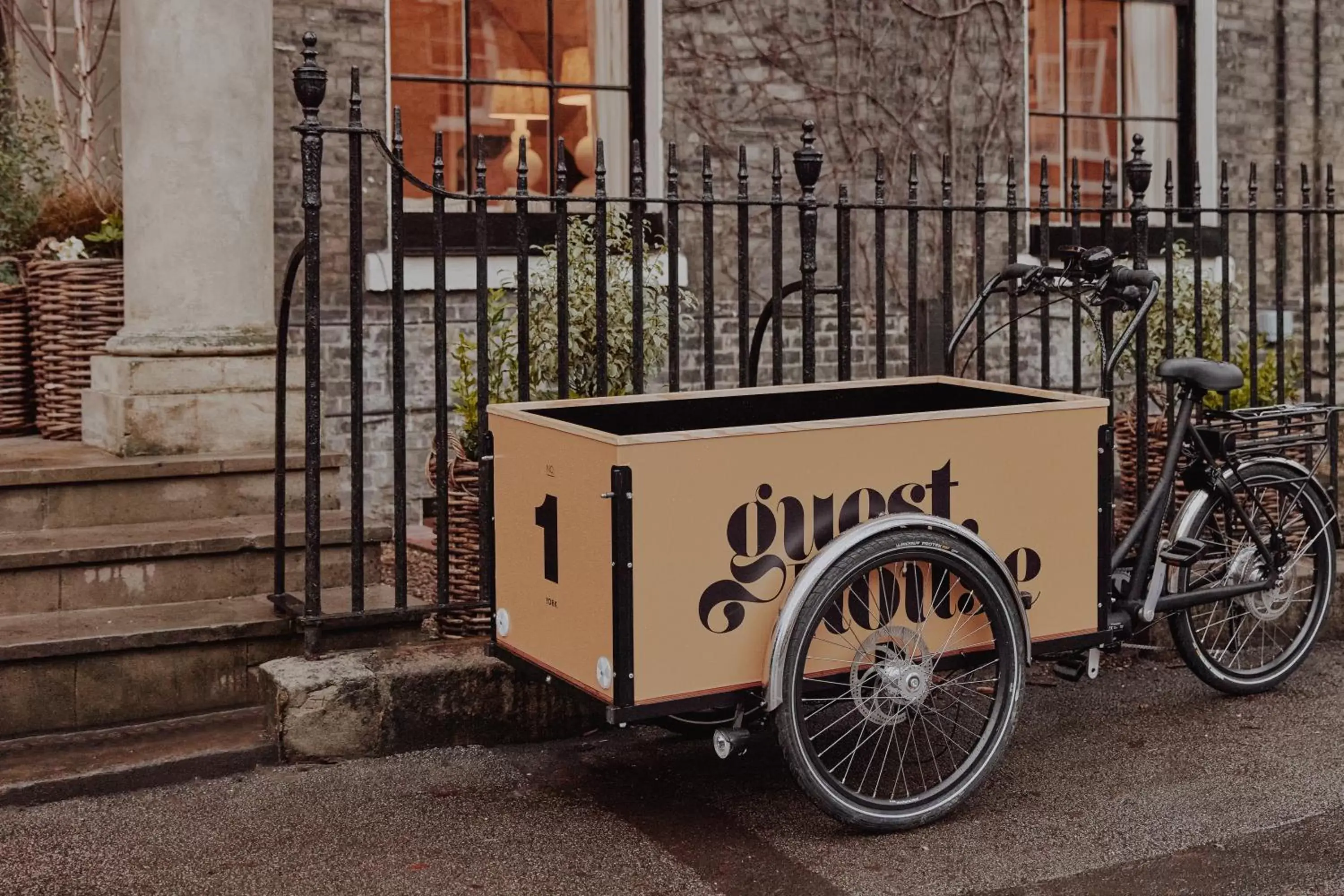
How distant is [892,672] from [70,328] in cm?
394

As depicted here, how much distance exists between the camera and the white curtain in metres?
8.41

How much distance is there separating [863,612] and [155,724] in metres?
1.95

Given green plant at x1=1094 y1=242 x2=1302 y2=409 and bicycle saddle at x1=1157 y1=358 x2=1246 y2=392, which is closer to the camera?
bicycle saddle at x1=1157 y1=358 x2=1246 y2=392

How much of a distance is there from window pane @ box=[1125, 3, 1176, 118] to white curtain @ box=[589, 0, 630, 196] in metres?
3.39

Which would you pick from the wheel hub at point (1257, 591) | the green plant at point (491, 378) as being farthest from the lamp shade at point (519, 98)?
the wheel hub at point (1257, 591)

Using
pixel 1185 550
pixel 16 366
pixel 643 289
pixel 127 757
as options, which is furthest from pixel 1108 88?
pixel 127 757

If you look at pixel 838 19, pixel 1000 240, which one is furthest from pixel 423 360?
pixel 1000 240

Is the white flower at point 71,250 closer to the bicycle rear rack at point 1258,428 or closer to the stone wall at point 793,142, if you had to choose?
the stone wall at point 793,142

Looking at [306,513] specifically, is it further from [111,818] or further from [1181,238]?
[1181,238]

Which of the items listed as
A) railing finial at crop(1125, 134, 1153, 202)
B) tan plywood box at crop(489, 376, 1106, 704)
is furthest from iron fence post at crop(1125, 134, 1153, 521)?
tan plywood box at crop(489, 376, 1106, 704)

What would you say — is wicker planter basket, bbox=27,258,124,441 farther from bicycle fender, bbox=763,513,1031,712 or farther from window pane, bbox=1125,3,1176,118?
window pane, bbox=1125,3,1176,118

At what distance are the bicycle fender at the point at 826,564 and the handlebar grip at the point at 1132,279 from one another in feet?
3.48

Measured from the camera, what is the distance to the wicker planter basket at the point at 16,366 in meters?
6.50

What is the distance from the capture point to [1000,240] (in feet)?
31.2
